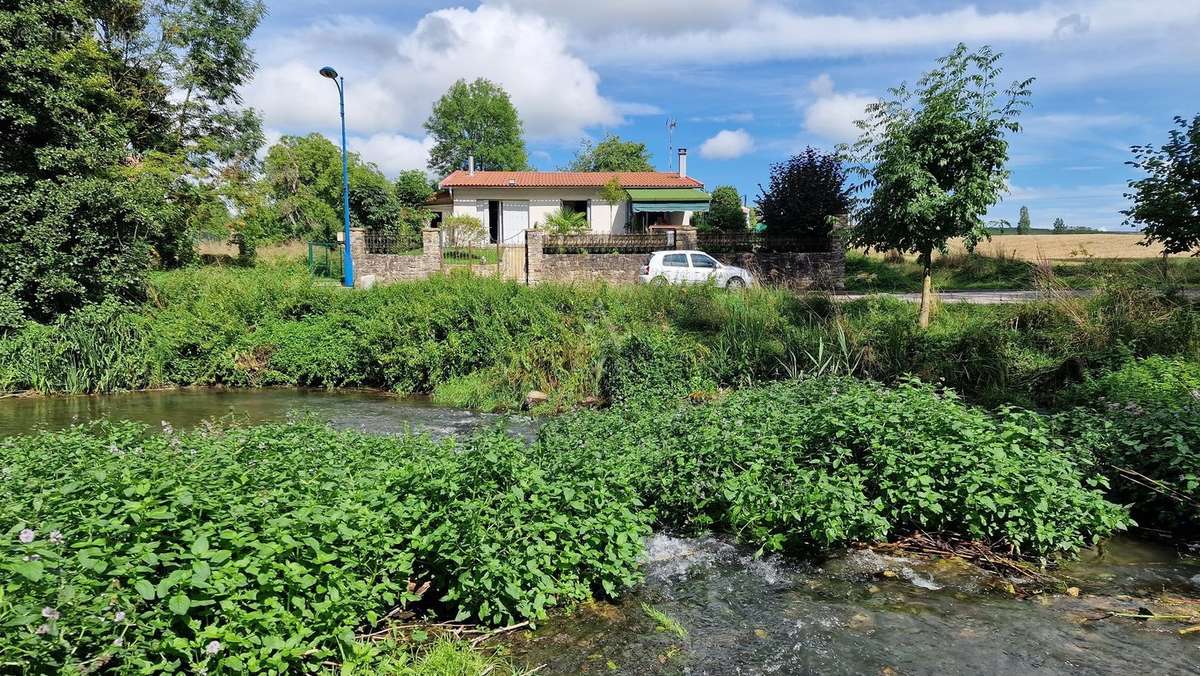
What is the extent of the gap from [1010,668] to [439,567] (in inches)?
133

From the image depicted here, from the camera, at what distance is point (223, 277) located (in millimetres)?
15633

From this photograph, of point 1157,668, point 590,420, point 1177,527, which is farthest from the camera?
point 590,420

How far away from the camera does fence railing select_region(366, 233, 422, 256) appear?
2231 cm

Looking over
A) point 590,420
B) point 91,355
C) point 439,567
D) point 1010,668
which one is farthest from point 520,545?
point 91,355

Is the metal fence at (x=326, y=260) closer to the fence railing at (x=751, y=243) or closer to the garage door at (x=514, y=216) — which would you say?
the fence railing at (x=751, y=243)

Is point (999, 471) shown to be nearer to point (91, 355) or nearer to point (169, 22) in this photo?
point (91, 355)

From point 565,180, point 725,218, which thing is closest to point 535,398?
point 725,218

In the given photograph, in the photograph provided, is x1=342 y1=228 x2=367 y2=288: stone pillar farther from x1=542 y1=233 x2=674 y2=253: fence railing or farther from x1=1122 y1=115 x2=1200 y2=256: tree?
x1=1122 y1=115 x2=1200 y2=256: tree

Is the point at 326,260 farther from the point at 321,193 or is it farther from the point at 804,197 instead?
the point at 321,193

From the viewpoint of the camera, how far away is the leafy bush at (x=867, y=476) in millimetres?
5062

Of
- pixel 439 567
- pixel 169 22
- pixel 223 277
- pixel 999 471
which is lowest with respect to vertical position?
pixel 439 567

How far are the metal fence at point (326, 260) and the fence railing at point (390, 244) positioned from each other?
1.58m

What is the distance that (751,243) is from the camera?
77.3ft

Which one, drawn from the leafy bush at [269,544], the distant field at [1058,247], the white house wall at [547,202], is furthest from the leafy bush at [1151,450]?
the white house wall at [547,202]
